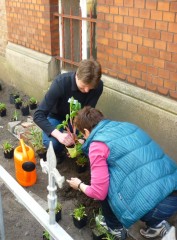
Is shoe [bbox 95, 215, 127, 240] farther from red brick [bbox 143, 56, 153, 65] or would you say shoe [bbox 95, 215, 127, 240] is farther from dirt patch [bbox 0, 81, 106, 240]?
red brick [bbox 143, 56, 153, 65]

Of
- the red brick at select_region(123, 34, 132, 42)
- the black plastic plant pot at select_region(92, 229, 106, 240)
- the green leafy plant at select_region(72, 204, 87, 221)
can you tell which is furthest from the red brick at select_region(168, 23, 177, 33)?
the black plastic plant pot at select_region(92, 229, 106, 240)

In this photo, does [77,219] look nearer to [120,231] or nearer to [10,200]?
[120,231]

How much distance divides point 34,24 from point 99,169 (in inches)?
146

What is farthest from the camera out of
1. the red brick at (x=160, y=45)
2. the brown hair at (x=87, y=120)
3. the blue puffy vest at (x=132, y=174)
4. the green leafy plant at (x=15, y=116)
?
the green leafy plant at (x=15, y=116)

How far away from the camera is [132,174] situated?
2.55 metres

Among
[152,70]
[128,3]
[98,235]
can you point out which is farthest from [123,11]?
[98,235]

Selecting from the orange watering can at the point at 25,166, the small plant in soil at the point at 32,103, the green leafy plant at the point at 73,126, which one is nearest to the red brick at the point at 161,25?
the green leafy plant at the point at 73,126

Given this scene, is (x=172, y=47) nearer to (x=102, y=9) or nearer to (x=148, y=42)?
(x=148, y=42)

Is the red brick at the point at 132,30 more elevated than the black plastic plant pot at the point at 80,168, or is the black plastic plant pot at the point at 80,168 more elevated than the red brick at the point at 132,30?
the red brick at the point at 132,30

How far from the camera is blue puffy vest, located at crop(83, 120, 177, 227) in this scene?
2533 millimetres

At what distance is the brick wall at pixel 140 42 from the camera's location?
11.5 ft

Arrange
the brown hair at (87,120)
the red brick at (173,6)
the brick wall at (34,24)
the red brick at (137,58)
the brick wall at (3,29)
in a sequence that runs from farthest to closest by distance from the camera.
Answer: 1. the brick wall at (3,29)
2. the brick wall at (34,24)
3. the red brick at (137,58)
4. the red brick at (173,6)
5. the brown hair at (87,120)

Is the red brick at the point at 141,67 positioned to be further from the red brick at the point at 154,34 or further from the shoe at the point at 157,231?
the shoe at the point at 157,231

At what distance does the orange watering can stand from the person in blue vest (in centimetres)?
100
